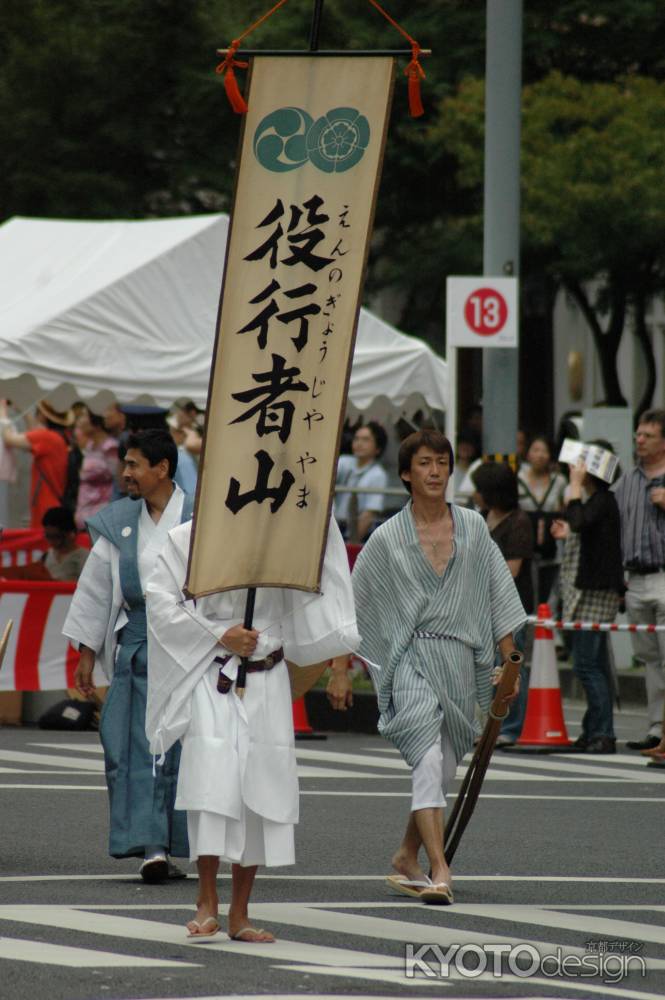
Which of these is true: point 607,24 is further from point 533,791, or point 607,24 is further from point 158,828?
point 158,828

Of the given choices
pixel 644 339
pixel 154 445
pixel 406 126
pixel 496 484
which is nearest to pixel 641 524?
pixel 496 484

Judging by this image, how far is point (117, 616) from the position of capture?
8836mm

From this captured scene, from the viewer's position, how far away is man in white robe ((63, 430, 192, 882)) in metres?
8.65

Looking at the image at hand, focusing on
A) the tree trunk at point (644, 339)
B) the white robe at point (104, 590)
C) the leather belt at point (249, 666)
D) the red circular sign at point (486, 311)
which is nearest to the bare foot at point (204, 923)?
the leather belt at point (249, 666)

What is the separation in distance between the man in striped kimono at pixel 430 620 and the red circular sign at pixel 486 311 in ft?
24.0

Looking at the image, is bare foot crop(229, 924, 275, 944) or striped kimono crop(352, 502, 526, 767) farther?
striped kimono crop(352, 502, 526, 767)

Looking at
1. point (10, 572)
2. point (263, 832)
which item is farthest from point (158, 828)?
point (10, 572)

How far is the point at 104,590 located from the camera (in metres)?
8.80

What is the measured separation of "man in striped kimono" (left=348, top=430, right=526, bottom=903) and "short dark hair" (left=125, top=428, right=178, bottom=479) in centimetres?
88

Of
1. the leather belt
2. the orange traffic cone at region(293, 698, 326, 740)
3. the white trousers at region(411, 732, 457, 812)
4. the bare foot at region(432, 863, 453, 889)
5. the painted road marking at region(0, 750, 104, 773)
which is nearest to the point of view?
the leather belt

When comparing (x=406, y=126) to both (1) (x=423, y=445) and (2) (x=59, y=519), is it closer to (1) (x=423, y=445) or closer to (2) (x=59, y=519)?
(2) (x=59, y=519)

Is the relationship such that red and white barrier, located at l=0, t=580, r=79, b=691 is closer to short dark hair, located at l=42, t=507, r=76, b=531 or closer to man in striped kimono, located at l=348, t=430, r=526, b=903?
short dark hair, located at l=42, t=507, r=76, b=531

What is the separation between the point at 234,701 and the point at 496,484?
6078 mm

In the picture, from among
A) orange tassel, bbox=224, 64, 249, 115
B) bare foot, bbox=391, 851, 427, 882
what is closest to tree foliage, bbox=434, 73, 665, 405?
bare foot, bbox=391, 851, 427, 882
